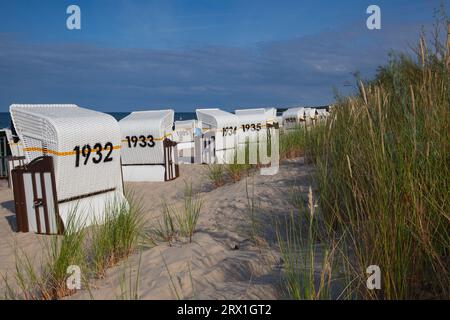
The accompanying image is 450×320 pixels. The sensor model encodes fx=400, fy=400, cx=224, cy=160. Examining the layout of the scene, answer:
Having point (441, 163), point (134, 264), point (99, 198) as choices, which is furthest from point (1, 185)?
point (441, 163)

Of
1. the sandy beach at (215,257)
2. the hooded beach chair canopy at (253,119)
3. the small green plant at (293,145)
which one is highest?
the hooded beach chair canopy at (253,119)

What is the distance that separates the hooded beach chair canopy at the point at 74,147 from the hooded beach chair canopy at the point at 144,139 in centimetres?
332

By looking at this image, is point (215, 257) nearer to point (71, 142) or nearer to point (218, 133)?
point (71, 142)

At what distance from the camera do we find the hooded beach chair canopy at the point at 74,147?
565 cm

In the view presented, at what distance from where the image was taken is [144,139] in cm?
995

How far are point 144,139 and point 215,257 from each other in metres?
6.98

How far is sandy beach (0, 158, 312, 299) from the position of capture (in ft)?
8.56

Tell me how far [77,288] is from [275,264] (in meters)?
1.51

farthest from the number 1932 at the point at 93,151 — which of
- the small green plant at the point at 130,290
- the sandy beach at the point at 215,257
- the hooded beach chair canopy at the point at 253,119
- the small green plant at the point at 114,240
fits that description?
the hooded beach chair canopy at the point at 253,119

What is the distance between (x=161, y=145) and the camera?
992cm

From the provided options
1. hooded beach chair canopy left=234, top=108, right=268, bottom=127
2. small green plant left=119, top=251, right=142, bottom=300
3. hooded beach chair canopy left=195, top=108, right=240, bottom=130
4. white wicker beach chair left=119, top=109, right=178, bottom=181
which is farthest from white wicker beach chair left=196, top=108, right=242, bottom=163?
small green plant left=119, top=251, right=142, bottom=300

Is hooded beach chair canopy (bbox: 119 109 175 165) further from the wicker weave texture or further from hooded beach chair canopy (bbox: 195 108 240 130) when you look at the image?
the wicker weave texture

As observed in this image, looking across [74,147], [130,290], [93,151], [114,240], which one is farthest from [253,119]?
[130,290]

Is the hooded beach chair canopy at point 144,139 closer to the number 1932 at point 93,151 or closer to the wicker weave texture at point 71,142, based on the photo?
the wicker weave texture at point 71,142
